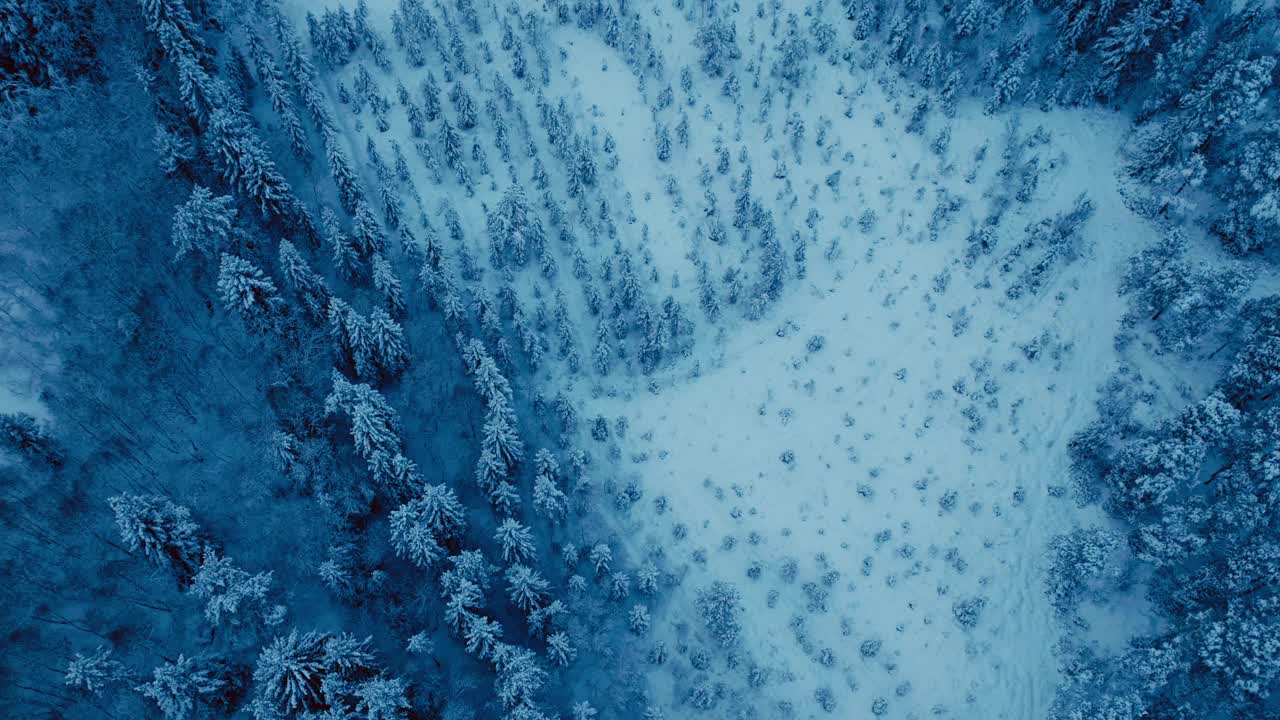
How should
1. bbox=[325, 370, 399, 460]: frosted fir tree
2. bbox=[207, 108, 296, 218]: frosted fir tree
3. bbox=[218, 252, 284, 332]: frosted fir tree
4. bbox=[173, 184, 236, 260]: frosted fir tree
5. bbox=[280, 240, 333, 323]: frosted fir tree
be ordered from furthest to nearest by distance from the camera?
bbox=[207, 108, 296, 218]: frosted fir tree → bbox=[173, 184, 236, 260]: frosted fir tree → bbox=[280, 240, 333, 323]: frosted fir tree → bbox=[218, 252, 284, 332]: frosted fir tree → bbox=[325, 370, 399, 460]: frosted fir tree

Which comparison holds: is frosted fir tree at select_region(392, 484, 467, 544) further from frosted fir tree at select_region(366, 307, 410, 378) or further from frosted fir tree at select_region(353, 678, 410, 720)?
frosted fir tree at select_region(366, 307, 410, 378)

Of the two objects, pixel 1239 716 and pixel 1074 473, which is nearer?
pixel 1239 716

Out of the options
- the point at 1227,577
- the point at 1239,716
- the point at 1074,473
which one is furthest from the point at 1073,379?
the point at 1239,716

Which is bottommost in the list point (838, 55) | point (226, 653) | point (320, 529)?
point (226, 653)

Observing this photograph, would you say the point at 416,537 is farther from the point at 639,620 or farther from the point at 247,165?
the point at 247,165

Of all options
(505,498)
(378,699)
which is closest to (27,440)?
(378,699)

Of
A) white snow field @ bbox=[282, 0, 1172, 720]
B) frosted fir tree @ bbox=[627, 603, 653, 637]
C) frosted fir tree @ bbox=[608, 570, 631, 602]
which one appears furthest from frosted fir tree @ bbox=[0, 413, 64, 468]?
frosted fir tree @ bbox=[627, 603, 653, 637]

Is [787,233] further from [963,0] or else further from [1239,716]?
[1239,716]

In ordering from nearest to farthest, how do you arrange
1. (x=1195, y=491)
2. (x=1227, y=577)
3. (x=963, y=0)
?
(x=1227, y=577), (x=1195, y=491), (x=963, y=0)
